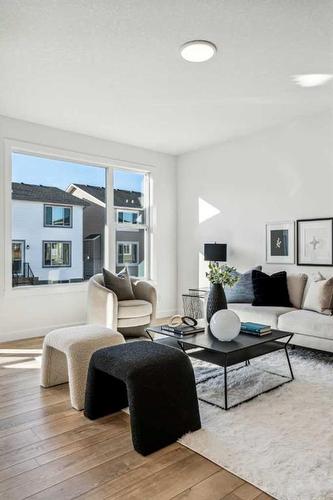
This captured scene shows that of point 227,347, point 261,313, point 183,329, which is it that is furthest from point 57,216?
point 227,347

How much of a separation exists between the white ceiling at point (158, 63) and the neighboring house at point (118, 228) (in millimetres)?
993

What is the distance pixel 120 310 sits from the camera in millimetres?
4316

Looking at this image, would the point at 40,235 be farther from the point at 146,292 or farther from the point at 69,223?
the point at 146,292

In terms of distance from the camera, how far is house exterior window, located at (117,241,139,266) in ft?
18.7

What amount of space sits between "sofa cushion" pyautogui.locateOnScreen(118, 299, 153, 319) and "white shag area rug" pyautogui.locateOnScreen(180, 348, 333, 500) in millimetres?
1301

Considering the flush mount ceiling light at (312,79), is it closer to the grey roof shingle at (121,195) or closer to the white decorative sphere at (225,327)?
the white decorative sphere at (225,327)

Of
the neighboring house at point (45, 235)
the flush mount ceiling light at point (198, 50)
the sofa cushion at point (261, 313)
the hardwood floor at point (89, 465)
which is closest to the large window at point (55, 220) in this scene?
the neighboring house at point (45, 235)

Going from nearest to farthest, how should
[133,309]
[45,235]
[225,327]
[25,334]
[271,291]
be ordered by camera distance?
1. [225,327]
2. [271,291]
3. [133,309]
4. [25,334]
5. [45,235]

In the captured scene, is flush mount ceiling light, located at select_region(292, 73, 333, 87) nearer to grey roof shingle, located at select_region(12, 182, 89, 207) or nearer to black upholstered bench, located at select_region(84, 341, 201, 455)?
black upholstered bench, located at select_region(84, 341, 201, 455)

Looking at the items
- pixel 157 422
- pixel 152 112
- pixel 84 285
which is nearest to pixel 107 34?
pixel 152 112

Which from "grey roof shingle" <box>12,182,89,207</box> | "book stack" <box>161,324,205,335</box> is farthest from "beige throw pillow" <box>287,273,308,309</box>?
"grey roof shingle" <box>12,182,89,207</box>

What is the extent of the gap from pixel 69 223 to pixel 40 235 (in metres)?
0.46

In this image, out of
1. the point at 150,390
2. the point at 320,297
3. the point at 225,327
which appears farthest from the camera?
the point at 320,297

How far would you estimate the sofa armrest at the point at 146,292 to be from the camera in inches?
184
